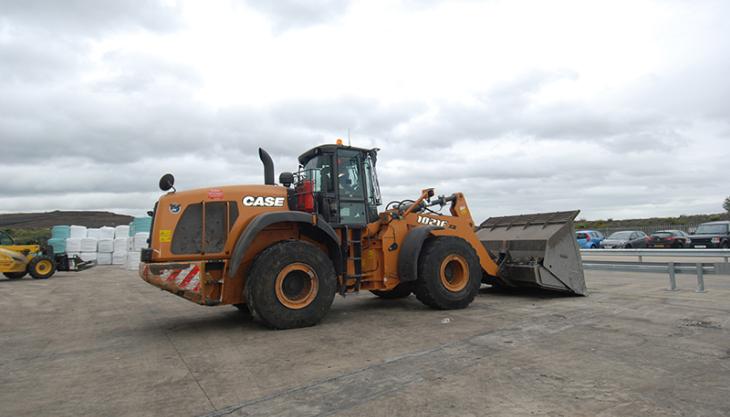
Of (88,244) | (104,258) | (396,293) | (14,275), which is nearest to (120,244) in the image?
(104,258)

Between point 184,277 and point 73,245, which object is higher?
point 73,245

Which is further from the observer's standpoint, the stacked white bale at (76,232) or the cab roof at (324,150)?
the stacked white bale at (76,232)

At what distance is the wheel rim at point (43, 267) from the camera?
18031 mm

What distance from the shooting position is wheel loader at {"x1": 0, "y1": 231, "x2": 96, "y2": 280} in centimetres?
1750

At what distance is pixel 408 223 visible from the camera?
820cm

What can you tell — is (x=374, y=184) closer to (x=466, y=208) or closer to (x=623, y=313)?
(x=466, y=208)

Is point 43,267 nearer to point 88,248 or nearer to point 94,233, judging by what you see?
point 88,248

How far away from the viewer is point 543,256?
8.60 metres

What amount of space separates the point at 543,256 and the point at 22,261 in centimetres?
1833

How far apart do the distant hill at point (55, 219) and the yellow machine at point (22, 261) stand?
18542mm

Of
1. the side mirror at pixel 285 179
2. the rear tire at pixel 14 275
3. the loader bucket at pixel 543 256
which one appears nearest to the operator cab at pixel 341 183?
the side mirror at pixel 285 179

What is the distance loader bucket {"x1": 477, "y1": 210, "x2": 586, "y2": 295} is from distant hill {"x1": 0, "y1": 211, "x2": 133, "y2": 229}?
115 feet

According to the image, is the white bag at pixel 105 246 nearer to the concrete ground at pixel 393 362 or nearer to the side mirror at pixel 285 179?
the concrete ground at pixel 393 362

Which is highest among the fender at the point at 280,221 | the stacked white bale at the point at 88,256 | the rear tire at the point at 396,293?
the fender at the point at 280,221
